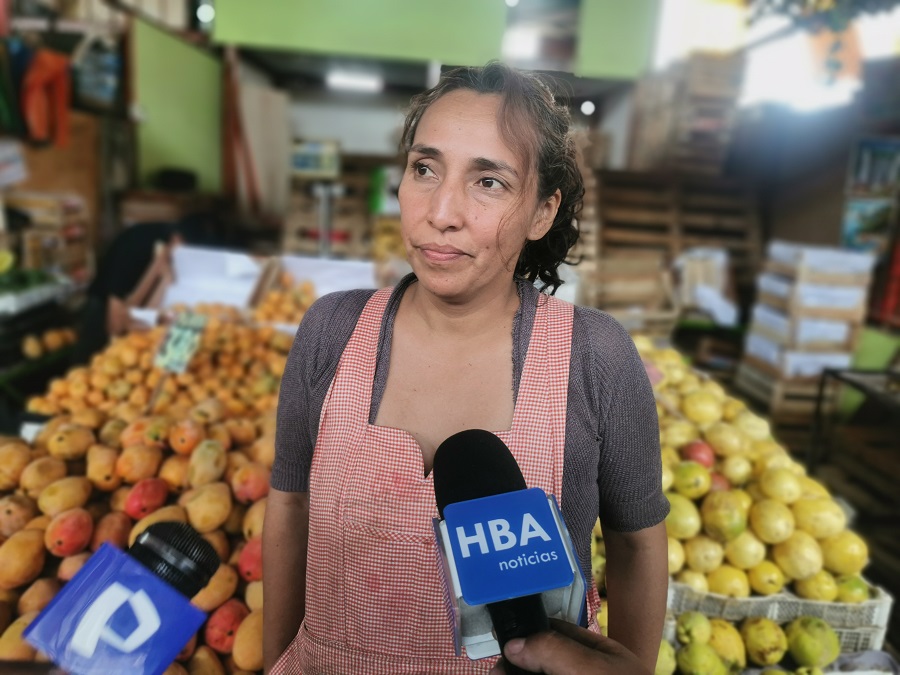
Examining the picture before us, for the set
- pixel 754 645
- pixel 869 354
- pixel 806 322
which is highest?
pixel 806 322

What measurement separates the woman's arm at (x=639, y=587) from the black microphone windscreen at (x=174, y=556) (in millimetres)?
914

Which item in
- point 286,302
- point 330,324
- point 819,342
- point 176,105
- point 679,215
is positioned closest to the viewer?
point 330,324

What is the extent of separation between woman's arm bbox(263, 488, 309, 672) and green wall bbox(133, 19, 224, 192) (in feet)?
25.2

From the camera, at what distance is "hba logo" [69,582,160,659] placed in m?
0.75

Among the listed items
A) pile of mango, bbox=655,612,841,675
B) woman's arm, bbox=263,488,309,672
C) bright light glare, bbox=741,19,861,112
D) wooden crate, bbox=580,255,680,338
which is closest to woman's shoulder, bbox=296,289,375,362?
woman's arm, bbox=263,488,309,672

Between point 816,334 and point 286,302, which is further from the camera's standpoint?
point 816,334

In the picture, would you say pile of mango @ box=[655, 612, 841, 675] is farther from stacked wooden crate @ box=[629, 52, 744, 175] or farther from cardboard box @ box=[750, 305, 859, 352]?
stacked wooden crate @ box=[629, 52, 744, 175]

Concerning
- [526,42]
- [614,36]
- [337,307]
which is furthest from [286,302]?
[526,42]

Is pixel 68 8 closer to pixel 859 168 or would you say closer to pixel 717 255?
pixel 717 255

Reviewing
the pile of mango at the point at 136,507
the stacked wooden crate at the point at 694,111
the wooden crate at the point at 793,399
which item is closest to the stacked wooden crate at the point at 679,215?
the stacked wooden crate at the point at 694,111

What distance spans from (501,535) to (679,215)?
7.33 meters

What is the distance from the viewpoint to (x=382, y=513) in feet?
4.08

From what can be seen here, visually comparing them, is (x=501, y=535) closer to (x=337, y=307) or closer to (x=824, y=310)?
(x=337, y=307)

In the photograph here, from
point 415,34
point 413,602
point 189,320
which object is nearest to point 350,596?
point 413,602
